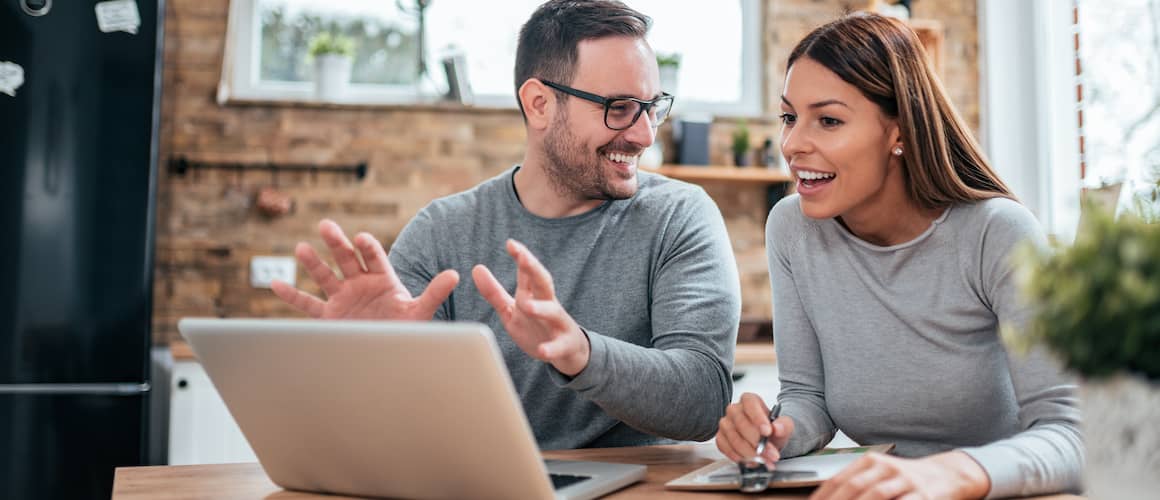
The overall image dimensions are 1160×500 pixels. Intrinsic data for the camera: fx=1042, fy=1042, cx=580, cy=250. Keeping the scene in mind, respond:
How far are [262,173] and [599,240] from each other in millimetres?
1939

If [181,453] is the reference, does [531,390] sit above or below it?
above

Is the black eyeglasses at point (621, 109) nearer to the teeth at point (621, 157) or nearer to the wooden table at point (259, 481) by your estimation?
the teeth at point (621, 157)

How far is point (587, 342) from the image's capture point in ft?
3.81

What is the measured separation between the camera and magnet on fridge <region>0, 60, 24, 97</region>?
245 cm

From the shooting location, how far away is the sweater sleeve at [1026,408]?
968mm

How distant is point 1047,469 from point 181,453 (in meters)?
2.35

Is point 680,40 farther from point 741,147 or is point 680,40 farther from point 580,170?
point 580,170

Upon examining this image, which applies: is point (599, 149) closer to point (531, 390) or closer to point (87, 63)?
point (531, 390)

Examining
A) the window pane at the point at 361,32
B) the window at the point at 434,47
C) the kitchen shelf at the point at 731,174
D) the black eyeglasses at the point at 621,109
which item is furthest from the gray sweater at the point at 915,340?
the window pane at the point at 361,32

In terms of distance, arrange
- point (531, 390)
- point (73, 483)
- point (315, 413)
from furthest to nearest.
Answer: point (73, 483)
point (531, 390)
point (315, 413)

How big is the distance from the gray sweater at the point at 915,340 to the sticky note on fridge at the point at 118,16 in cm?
186

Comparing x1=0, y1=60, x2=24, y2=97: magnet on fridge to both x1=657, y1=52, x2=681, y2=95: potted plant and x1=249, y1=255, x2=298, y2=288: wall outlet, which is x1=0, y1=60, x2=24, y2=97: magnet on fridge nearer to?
x1=249, y1=255, x2=298, y2=288: wall outlet

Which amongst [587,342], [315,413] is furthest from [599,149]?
[315,413]

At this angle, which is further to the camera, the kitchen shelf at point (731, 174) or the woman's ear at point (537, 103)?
the kitchen shelf at point (731, 174)
